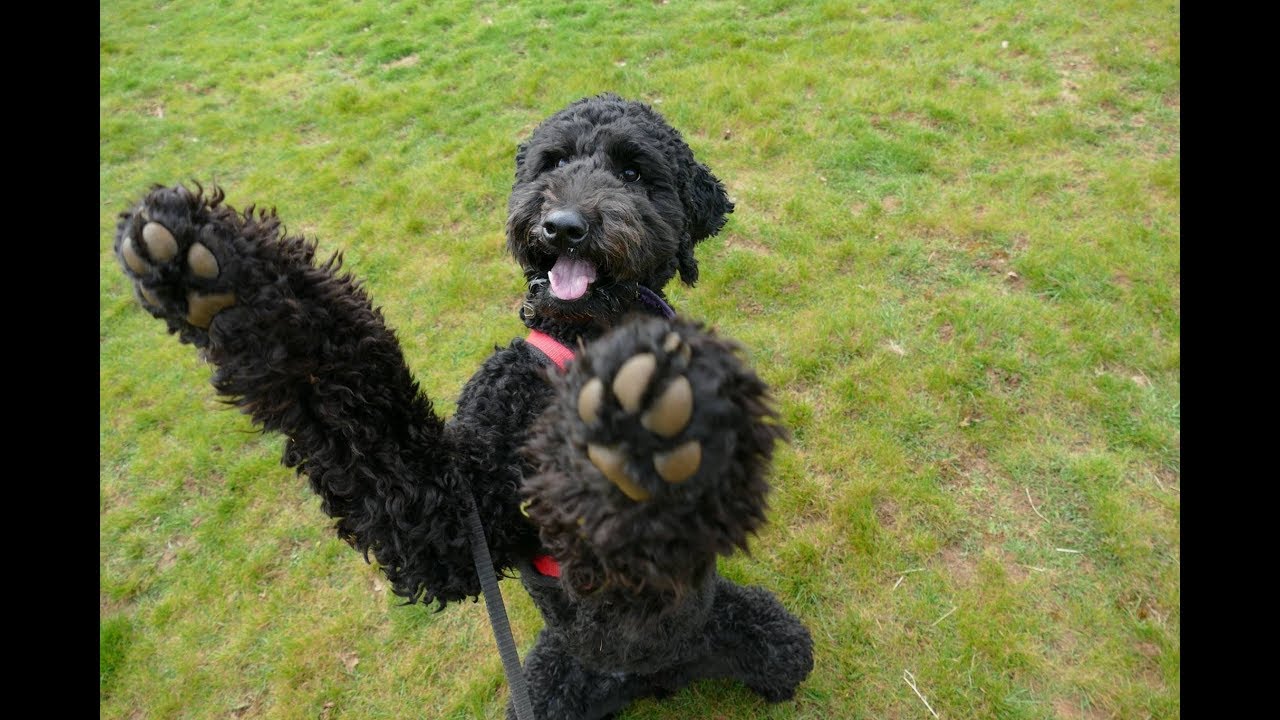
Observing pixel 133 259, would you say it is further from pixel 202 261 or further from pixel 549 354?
pixel 549 354

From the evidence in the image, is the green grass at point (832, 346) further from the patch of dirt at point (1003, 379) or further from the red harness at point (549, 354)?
the red harness at point (549, 354)

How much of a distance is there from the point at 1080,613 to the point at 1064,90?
5.35m

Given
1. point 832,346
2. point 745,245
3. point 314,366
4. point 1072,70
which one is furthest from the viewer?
point 1072,70

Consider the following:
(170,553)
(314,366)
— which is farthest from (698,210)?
(170,553)

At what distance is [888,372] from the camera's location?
4.38 metres

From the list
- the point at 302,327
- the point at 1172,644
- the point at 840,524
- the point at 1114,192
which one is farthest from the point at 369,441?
the point at 1114,192

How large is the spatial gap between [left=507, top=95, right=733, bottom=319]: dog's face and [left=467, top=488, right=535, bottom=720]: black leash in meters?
0.91

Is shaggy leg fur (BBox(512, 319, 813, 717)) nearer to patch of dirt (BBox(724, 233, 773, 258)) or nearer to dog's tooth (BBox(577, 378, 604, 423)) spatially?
dog's tooth (BBox(577, 378, 604, 423))

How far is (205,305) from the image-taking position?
161cm

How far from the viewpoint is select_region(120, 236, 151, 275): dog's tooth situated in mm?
1535

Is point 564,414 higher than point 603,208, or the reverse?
point 603,208

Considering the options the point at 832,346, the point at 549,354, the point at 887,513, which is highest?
the point at 549,354

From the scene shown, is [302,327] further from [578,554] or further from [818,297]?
[818,297]

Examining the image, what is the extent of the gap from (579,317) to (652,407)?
129 cm
